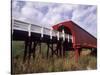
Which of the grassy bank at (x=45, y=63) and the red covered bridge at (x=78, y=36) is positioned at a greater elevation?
the red covered bridge at (x=78, y=36)

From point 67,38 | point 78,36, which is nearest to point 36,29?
point 67,38

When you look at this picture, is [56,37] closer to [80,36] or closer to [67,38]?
[67,38]

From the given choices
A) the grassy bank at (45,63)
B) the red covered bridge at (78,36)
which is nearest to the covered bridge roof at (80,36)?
the red covered bridge at (78,36)

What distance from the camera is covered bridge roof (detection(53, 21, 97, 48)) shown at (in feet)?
7.01

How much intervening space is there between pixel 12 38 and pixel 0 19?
23 centimetres

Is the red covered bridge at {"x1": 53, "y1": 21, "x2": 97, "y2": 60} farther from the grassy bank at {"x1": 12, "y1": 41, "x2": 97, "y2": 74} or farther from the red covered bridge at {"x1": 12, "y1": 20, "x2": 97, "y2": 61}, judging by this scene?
the grassy bank at {"x1": 12, "y1": 41, "x2": 97, "y2": 74}

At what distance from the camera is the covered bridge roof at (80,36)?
7.01 ft

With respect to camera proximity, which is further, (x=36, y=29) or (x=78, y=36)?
(x=78, y=36)

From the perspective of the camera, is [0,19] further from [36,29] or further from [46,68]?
[46,68]

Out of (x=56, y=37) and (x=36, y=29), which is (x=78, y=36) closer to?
(x=56, y=37)

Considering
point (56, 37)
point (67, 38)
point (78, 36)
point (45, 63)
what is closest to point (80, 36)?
point (78, 36)

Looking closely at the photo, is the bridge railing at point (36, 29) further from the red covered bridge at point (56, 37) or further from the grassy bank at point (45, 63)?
the grassy bank at point (45, 63)

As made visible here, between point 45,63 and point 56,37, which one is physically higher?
point 56,37

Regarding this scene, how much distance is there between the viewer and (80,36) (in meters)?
2.18
